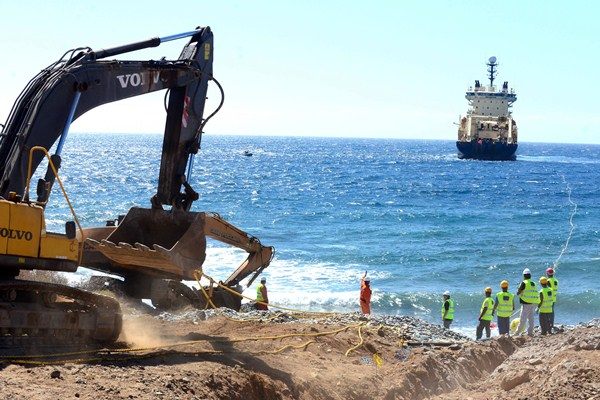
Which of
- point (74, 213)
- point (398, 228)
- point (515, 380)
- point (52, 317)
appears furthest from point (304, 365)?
point (398, 228)

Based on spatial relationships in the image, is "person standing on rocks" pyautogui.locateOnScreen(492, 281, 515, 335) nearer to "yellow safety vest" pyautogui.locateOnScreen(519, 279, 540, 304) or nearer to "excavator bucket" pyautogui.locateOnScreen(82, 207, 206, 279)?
"yellow safety vest" pyautogui.locateOnScreen(519, 279, 540, 304)

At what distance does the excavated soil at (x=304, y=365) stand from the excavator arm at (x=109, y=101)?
7.27 ft

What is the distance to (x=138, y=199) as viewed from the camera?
60.3m

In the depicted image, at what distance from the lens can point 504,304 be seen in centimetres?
1833

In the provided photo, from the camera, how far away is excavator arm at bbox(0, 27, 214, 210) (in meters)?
11.1

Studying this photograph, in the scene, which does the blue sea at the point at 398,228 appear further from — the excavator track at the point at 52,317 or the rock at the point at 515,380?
the excavator track at the point at 52,317

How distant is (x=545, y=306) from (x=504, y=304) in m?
0.90

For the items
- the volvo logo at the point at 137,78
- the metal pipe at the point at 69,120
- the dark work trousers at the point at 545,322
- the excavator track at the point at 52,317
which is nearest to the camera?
the excavator track at the point at 52,317

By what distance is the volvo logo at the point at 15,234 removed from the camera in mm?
10227

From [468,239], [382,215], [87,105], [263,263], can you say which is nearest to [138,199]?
[382,215]

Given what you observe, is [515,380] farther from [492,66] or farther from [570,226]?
[492,66]

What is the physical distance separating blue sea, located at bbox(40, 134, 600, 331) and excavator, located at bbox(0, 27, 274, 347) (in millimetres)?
11881

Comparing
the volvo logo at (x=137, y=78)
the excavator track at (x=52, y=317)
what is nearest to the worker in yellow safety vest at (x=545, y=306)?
the volvo logo at (x=137, y=78)

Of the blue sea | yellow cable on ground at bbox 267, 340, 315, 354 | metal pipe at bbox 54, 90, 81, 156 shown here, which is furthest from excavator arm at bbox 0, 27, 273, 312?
the blue sea
